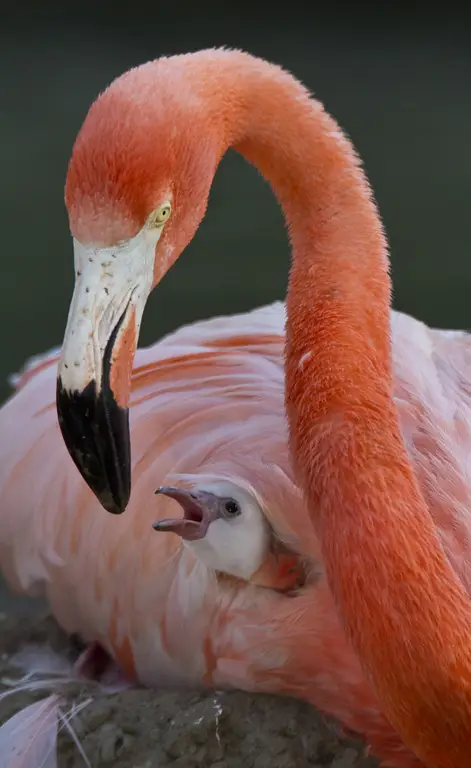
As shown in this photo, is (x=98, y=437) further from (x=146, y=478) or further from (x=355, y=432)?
(x=146, y=478)

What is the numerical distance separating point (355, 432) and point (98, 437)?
27 cm

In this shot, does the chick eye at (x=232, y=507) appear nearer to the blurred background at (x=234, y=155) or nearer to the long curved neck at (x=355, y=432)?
the long curved neck at (x=355, y=432)

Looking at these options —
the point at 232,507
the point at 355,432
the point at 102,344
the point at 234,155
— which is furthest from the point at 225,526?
the point at 234,155

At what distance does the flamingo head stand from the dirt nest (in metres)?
0.48

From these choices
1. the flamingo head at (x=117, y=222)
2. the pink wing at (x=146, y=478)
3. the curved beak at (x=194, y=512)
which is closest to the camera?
the flamingo head at (x=117, y=222)

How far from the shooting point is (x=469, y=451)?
130 centimetres

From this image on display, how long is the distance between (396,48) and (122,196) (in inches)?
96.1

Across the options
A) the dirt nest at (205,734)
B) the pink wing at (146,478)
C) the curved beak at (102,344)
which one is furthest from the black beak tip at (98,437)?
the dirt nest at (205,734)

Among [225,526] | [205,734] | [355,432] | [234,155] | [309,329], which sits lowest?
[205,734]

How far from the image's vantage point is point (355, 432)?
1.01 m

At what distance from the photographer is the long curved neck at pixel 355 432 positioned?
37.2 inches

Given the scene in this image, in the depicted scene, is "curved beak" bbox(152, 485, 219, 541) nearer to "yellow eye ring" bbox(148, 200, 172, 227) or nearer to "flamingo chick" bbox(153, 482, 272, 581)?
"flamingo chick" bbox(153, 482, 272, 581)

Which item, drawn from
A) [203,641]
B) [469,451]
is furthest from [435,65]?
[203,641]

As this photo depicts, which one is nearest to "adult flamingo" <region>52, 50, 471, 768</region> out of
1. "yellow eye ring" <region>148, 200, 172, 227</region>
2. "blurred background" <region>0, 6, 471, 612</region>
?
"yellow eye ring" <region>148, 200, 172, 227</region>
